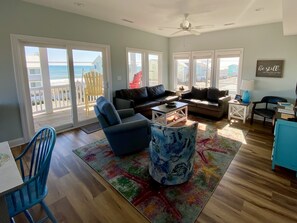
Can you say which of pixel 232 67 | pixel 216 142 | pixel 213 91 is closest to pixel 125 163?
pixel 216 142

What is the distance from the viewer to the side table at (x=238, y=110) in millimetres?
4738

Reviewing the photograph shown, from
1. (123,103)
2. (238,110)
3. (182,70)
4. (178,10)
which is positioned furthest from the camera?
(182,70)

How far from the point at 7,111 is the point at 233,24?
19.2ft

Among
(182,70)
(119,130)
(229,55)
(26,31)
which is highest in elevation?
(26,31)

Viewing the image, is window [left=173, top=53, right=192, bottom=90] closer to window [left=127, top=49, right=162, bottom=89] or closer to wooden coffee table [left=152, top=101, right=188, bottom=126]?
window [left=127, top=49, right=162, bottom=89]

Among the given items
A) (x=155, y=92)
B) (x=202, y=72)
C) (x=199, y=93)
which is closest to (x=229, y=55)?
(x=202, y=72)

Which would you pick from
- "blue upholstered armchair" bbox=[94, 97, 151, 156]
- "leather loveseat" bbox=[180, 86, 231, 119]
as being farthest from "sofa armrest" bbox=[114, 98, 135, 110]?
"leather loveseat" bbox=[180, 86, 231, 119]

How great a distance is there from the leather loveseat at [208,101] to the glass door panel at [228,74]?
405mm

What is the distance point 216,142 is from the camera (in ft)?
11.7

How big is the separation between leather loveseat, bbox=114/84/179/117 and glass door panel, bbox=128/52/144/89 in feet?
1.61

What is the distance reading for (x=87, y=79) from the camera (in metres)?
4.69

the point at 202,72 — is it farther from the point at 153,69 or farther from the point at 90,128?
the point at 90,128

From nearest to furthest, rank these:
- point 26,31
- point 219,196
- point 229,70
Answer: point 219,196 → point 26,31 → point 229,70

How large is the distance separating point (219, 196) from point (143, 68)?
4919 millimetres
